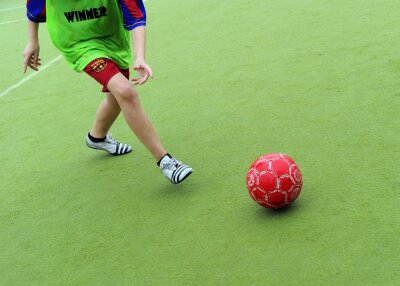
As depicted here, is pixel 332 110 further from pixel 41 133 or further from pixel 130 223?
pixel 41 133

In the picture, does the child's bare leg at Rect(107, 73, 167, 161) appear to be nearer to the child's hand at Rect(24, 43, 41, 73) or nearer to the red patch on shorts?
the red patch on shorts

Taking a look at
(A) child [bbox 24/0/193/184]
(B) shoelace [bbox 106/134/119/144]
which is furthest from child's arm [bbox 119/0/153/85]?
(B) shoelace [bbox 106/134/119/144]

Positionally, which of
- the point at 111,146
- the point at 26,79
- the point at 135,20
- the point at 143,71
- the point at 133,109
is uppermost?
the point at 135,20

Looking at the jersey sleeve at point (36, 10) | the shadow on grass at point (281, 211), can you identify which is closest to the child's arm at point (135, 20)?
the jersey sleeve at point (36, 10)

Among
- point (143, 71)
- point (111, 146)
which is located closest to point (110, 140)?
point (111, 146)

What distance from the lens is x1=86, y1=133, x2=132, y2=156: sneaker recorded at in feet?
14.2

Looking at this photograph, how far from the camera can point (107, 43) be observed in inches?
150

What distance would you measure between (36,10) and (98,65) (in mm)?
586

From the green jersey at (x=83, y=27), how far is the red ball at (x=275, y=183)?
49.2 inches

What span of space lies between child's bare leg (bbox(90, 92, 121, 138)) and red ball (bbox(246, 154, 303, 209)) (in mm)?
1345

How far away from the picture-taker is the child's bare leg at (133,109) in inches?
137

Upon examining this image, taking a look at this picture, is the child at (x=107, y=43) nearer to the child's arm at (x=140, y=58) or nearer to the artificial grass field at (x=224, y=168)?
the child's arm at (x=140, y=58)

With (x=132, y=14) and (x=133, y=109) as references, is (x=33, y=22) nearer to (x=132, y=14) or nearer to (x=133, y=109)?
(x=132, y=14)

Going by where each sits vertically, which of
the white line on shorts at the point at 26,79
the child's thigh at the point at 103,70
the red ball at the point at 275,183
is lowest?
the white line on shorts at the point at 26,79
